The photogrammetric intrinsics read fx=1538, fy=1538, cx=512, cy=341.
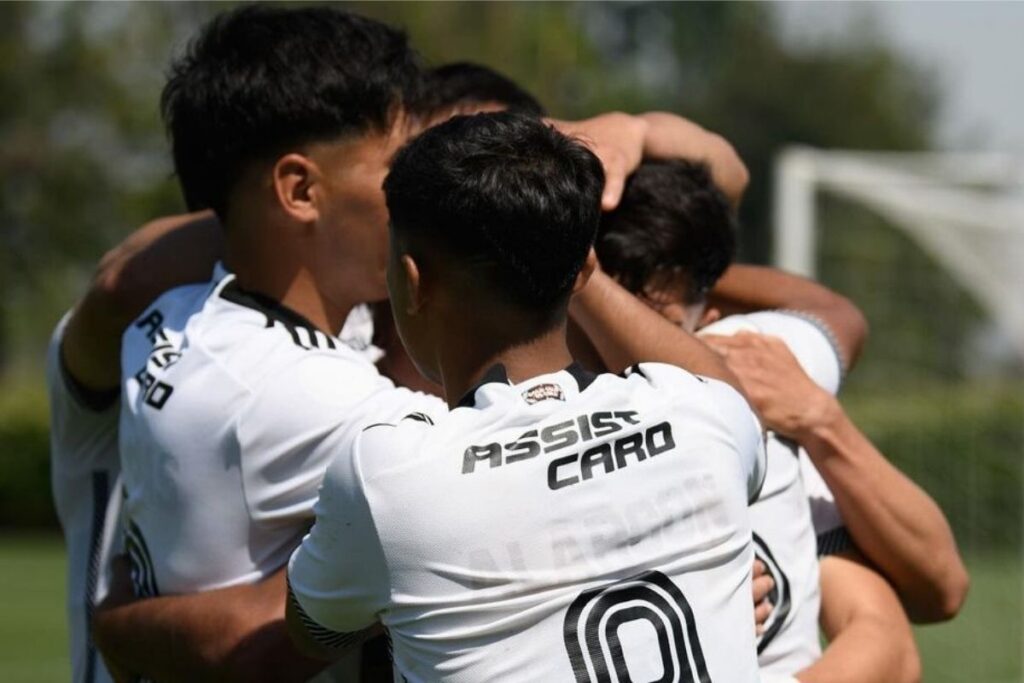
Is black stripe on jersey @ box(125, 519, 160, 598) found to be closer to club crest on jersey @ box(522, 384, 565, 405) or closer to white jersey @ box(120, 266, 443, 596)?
white jersey @ box(120, 266, 443, 596)

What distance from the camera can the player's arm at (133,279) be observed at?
3.51 meters

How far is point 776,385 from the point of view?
3.22m

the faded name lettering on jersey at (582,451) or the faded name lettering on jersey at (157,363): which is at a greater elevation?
the faded name lettering on jersey at (582,451)

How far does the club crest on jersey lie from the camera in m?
2.47

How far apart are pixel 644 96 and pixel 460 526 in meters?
48.6

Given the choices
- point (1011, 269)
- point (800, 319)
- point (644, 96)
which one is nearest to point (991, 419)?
point (1011, 269)

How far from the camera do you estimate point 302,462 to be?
9.52ft

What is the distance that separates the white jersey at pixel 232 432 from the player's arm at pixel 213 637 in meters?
0.07

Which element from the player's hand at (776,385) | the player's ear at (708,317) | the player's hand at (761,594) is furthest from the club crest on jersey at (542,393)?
the player's ear at (708,317)

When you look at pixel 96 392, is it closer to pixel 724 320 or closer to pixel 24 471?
pixel 724 320

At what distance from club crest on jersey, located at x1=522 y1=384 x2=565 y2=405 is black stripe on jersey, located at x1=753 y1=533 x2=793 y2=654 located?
699 millimetres

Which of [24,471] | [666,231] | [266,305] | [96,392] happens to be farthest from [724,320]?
[24,471]

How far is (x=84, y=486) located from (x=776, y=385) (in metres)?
1.75

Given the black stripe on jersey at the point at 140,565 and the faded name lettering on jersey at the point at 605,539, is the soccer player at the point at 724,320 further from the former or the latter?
A: the black stripe on jersey at the point at 140,565
